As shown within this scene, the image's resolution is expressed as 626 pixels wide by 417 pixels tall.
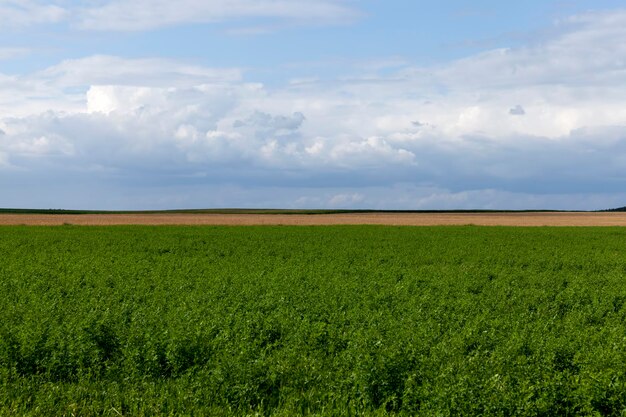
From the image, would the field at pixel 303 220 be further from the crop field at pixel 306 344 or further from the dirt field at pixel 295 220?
the crop field at pixel 306 344

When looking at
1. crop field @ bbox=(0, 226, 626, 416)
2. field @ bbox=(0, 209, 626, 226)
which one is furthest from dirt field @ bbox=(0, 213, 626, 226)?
crop field @ bbox=(0, 226, 626, 416)

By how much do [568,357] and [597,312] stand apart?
5.73 metres

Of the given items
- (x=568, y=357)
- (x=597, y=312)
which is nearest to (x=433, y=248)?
(x=597, y=312)

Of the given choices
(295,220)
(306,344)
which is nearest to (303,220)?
(295,220)

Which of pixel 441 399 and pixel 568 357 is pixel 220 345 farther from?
pixel 568 357

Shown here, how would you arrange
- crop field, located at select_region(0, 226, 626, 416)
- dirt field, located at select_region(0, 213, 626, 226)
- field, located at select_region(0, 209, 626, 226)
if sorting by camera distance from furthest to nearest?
dirt field, located at select_region(0, 213, 626, 226) < field, located at select_region(0, 209, 626, 226) < crop field, located at select_region(0, 226, 626, 416)

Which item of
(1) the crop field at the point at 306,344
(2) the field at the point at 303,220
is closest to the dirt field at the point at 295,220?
(2) the field at the point at 303,220

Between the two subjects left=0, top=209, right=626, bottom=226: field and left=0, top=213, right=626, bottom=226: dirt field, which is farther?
left=0, top=213, right=626, bottom=226: dirt field

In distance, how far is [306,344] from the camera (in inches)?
496

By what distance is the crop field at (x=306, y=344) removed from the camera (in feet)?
32.6

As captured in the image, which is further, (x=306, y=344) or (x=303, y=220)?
(x=303, y=220)

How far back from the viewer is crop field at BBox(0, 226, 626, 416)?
992 centimetres

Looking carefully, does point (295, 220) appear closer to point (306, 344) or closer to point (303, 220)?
point (303, 220)

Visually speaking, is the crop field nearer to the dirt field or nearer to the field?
the field
